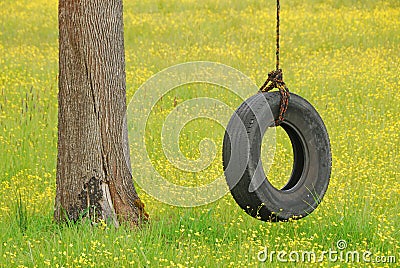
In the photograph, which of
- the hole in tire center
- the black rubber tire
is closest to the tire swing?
the black rubber tire

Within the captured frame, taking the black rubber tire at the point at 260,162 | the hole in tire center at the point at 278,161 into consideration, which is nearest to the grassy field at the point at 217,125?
the hole in tire center at the point at 278,161

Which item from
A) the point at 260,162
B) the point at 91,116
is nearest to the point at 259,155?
the point at 260,162

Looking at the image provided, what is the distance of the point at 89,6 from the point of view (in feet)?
20.0

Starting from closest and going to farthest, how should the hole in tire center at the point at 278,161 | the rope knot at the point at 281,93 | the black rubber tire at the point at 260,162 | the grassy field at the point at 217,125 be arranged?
the grassy field at the point at 217,125 → the black rubber tire at the point at 260,162 → the rope knot at the point at 281,93 → the hole in tire center at the point at 278,161

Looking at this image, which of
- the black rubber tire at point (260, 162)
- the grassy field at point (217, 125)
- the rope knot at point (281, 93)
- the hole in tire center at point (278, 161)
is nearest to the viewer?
the grassy field at point (217, 125)

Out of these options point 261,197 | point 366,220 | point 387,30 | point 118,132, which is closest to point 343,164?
point 366,220

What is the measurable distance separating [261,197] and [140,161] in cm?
244

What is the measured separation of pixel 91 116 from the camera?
6.10 m

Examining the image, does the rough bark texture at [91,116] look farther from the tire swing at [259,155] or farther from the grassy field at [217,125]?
the tire swing at [259,155]

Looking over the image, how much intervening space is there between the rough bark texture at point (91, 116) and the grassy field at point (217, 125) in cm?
27

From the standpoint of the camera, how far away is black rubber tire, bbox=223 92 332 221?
5910mm

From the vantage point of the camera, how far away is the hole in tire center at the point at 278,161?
7750 mm

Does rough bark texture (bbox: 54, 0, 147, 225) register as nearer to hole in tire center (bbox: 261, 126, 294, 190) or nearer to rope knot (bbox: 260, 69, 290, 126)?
rope knot (bbox: 260, 69, 290, 126)

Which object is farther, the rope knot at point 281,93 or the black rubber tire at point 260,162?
the rope knot at point 281,93
